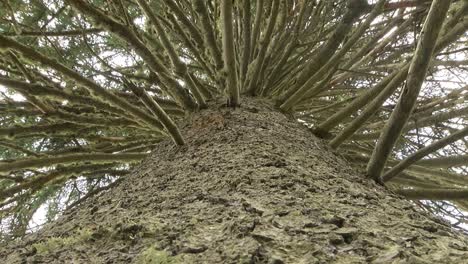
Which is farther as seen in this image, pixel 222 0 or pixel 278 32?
pixel 278 32

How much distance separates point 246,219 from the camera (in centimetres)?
93

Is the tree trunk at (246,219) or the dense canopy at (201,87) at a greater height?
the dense canopy at (201,87)

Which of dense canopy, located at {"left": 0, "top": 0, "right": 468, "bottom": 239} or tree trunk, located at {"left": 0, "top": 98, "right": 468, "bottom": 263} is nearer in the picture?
tree trunk, located at {"left": 0, "top": 98, "right": 468, "bottom": 263}

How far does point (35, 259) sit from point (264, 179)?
0.56 meters

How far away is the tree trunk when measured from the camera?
2.59 feet

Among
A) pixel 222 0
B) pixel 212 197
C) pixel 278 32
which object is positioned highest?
pixel 278 32

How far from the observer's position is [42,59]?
67.0 inches

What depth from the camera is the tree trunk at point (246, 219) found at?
79cm

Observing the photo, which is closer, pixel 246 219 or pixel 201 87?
pixel 246 219

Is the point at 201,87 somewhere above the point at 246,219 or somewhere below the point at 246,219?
above

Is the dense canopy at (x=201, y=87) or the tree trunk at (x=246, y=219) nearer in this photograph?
the tree trunk at (x=246, y=219)

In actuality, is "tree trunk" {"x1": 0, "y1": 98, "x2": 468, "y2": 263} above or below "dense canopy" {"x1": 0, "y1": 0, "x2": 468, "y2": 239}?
below

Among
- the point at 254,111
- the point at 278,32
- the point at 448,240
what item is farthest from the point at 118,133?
the point at 448,240

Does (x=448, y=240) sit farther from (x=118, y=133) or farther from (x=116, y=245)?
(x=118, y=133)
